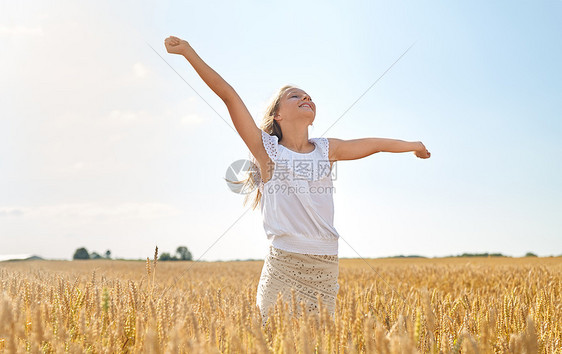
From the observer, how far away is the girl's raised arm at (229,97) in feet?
8.10

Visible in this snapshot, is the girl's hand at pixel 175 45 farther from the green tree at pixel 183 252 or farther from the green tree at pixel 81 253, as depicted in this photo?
the green tree at pixel 81 253

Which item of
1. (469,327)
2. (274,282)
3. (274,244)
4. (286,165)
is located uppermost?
(286,165)

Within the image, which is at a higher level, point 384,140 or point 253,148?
point 384,140

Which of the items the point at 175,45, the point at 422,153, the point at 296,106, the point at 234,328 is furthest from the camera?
the point at 422,153

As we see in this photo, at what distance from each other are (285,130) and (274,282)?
3.29 feet

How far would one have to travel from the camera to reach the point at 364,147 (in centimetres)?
336

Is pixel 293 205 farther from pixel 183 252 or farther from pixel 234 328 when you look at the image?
pixel 183 252

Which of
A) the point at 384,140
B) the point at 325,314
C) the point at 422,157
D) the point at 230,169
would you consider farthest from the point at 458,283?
the point at 325,314

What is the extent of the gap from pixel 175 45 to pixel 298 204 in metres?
1.14

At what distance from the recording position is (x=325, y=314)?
4.61ft

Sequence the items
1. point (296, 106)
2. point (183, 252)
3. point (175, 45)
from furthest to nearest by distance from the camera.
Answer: point (183, 252) < point (296, 106) < point (175, 45)

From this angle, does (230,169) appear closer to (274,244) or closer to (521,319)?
(274,244)

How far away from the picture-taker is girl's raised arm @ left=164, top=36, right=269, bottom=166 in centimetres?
247

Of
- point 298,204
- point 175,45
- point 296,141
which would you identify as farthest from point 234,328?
point 296,141
